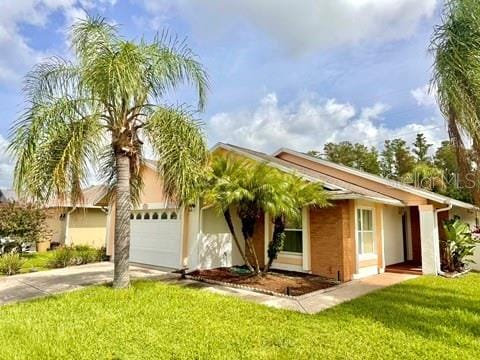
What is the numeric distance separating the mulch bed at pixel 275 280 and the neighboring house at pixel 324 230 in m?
0.56

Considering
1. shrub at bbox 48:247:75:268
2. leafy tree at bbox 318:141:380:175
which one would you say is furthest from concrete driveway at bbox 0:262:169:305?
leafy tree at bbox 318:141:380:175

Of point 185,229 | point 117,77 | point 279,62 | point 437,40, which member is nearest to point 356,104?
point 279,62

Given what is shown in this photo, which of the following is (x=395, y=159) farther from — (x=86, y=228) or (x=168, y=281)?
(x=168, y=281)

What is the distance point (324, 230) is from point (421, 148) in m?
38.8

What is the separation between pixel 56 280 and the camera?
45.3 feet

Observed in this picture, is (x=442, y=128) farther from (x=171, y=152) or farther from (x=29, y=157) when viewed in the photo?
(x=29, y=157)

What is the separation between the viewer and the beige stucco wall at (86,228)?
28.3 meters

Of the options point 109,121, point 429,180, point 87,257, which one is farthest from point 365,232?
point 429,180

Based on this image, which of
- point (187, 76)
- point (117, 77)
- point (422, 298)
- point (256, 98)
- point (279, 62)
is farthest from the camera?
point (256, 98)

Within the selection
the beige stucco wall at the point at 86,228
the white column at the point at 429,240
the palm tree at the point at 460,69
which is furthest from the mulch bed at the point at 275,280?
the beige stucco wall at the point at 86,228

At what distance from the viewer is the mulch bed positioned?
1184 centimetres

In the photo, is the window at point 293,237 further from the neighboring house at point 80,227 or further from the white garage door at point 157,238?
the neighboring house at point 80,227

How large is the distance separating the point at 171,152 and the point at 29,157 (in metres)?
4.08

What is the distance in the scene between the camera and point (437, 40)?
771cm
